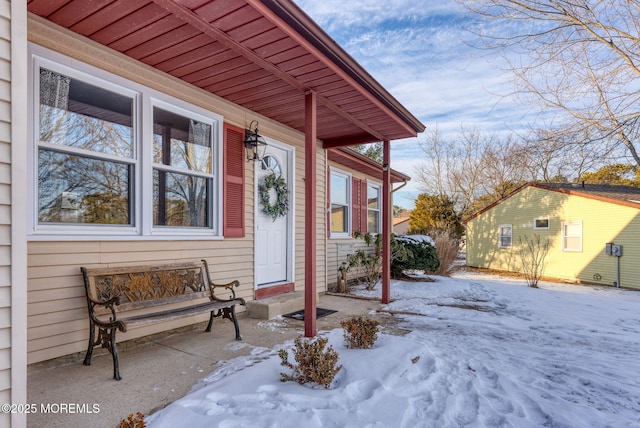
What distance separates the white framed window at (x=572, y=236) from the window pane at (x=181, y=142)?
11903 mm

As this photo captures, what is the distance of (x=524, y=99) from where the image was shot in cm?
510

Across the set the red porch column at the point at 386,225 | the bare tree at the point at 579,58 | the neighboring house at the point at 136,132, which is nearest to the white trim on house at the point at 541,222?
the bare tree at the point at 579,58

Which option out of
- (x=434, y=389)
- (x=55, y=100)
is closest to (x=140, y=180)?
(x=55, y=100)

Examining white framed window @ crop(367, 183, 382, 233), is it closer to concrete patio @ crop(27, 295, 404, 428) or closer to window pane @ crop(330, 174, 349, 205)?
window pane @ crop(330, 174, 349, 205)

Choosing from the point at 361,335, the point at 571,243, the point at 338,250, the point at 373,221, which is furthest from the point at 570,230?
the point at 361,335

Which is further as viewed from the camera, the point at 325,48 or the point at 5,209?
the point at 325,48

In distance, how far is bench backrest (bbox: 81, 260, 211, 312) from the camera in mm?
2867

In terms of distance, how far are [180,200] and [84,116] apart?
1.19 metres

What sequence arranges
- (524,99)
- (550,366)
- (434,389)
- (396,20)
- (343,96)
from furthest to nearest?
(396,20) < (524,99) < (343,96) < (550,366) < (434,389)

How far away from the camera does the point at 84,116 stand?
9.73ft

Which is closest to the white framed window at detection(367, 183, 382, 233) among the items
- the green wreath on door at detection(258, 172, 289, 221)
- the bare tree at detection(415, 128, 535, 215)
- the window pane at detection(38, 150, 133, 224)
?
the green wreath on door at detection(258, 172, 289, 221)

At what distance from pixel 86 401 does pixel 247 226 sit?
2.64m

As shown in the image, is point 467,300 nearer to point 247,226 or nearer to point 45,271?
point 247,226

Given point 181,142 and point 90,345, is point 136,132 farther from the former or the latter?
point 90,345
